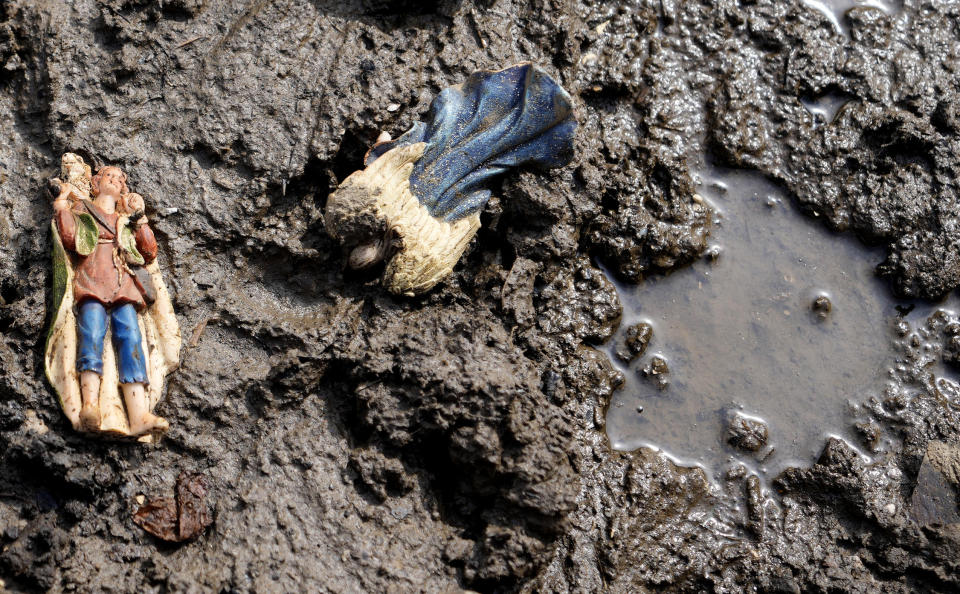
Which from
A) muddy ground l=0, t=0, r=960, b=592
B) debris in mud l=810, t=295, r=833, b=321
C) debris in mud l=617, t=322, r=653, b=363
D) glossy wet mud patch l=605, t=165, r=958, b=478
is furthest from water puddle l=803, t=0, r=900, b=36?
debris in mud l=617, t=322, r=653, b=363

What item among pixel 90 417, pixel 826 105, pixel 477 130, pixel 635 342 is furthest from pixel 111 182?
pixel 826 105

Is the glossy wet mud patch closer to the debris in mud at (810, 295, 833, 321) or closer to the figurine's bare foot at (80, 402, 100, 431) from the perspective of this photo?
the debris in mud at (810, 295, 833, 321)

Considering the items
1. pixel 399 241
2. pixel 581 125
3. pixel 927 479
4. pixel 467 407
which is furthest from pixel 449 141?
pixel 927 479

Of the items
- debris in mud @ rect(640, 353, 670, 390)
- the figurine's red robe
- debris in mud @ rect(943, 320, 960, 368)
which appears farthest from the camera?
debris in mud @ rect(943, 320, 960, 368)

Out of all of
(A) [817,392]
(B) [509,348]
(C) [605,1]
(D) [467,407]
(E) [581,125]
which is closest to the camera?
(D) [467,407]

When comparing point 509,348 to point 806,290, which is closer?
point 509,348

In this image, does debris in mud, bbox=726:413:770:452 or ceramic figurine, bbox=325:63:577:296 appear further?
debris in mud, bbox=726:413:770:452

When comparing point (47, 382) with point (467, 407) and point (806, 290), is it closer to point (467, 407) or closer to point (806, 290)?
point (467, 407)
